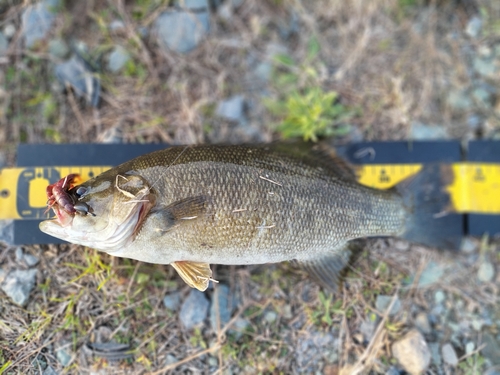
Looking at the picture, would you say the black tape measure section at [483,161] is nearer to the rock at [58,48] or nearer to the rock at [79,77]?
the rock at [79,77]

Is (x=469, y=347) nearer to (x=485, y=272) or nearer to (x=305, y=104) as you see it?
(x=485, y=272)

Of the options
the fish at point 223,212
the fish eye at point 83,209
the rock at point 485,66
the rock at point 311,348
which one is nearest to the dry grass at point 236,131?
the rock at point 311,348

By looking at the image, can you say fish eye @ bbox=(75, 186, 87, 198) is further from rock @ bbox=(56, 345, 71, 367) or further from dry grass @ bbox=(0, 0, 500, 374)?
rock @ bbox=(56, 345, 71, 367)

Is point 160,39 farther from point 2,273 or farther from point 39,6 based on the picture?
point 2,273

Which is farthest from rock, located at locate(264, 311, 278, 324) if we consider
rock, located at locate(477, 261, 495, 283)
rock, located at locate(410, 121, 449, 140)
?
rock, located at locate(410, 121, 449, 140)

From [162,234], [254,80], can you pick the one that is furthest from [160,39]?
[162,234]

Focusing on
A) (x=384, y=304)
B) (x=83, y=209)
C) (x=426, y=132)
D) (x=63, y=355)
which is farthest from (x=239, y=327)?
(x=426, y=132)
